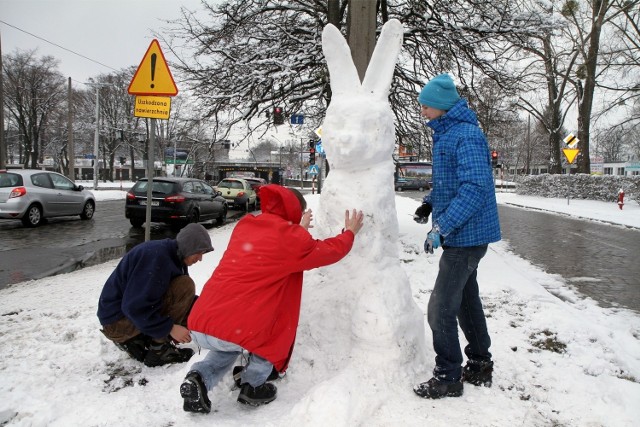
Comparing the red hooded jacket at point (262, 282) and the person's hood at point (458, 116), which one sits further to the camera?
the person's hood at point (458, 116)

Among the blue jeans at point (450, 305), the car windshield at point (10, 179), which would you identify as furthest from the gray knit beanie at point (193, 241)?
the car windshield at point (10, 179)

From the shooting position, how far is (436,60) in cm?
908

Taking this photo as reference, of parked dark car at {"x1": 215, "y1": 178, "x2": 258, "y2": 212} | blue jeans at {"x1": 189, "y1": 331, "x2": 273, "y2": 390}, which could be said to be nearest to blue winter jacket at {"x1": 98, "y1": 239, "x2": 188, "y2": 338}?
blue jeans at {"x1": 189, "y1": 331, "x2": 273, "y2": 390}

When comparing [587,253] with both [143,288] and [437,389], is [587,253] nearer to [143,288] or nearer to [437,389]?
[437,389]

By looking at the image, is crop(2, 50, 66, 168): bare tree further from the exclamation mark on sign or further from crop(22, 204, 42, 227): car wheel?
the exclamation mark on sign

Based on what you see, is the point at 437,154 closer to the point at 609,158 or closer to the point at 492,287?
the point at 492,287

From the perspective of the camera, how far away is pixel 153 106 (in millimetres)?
5504

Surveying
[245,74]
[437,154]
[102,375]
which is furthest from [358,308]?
[245,74]

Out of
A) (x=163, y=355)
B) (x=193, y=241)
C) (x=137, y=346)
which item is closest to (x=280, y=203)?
(x=193, y=241)

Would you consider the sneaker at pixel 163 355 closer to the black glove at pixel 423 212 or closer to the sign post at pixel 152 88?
the black glove at pixel 423 212

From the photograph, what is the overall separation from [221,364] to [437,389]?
1309 mm

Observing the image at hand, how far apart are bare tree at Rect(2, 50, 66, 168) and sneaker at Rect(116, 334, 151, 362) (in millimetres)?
42339

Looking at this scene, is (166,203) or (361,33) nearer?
(361,33)

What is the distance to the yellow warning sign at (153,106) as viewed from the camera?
5.47 metres
